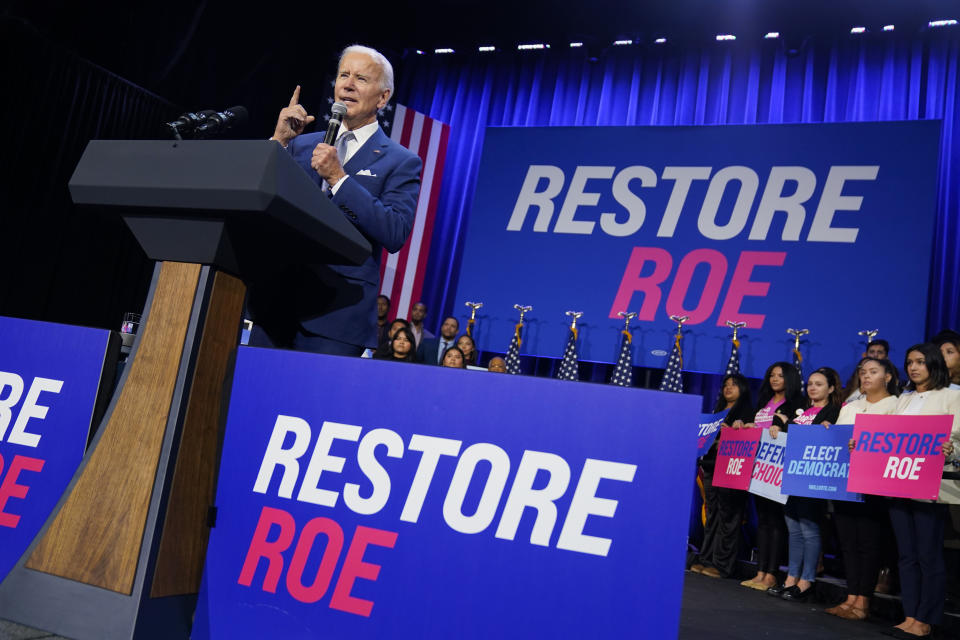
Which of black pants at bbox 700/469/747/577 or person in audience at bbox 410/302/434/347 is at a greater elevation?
person in audience at bbox 410/302/434/347

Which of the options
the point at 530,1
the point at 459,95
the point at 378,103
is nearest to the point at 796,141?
the point at 530,1

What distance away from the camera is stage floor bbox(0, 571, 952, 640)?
3.04 metres

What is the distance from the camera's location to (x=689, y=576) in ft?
16.0

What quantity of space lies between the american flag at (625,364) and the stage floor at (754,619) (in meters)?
2.34

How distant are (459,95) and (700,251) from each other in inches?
136

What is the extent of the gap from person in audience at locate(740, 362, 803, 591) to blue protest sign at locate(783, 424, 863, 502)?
25.8 inches

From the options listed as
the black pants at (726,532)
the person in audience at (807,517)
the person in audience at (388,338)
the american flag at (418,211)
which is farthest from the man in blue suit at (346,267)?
the american flag at (418,211)

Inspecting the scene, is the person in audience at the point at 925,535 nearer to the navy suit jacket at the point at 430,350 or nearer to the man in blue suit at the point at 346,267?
the man in blue suit at the point at 346,267

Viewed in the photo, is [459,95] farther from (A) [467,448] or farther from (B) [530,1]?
(A) [467,448]

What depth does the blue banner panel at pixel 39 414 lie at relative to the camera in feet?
5.15

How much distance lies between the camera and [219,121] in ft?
5.61

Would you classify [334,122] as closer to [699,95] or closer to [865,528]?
[865,528]

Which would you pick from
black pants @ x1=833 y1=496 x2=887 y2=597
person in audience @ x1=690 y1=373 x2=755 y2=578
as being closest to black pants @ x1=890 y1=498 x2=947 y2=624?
black pants @ x1=833 y1=496 x2=887 y2=597

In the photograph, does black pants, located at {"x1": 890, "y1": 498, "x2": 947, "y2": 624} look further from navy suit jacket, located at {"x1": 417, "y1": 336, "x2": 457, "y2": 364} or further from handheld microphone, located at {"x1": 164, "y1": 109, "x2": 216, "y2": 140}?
navy suit jacket, located at {"x1": 417, "y1": 336, "x2": 457, "y2": 364}
